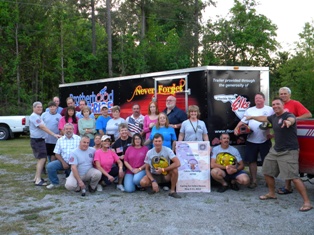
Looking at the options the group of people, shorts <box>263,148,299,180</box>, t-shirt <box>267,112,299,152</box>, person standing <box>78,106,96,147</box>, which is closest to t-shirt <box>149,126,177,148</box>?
the group of people

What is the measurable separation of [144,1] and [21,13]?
10.7 meters

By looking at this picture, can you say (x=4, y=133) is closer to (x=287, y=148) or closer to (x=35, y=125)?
(x=35, y=125)

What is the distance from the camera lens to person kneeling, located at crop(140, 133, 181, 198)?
274 inches

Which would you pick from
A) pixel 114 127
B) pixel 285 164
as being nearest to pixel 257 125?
pixel 285 164

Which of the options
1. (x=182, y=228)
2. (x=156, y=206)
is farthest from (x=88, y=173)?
(x=182, y=228)

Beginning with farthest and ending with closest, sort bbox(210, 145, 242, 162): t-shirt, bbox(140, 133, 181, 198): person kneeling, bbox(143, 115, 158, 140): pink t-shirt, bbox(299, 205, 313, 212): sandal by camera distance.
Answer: bbox(143, 115, 158, 140): pink t-shirt
bbox(210, 145, 242, 162): t-shirt
bbox(140, 133, 181, 198): person kneeling
bbox(299, 205, 313, 212): sandal

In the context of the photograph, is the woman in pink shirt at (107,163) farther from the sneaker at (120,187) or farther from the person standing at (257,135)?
the person standing at (257,135)

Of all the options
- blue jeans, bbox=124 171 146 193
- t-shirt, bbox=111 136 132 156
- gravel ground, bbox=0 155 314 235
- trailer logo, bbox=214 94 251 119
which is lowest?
gravel ground, bbox=0 155 314 235

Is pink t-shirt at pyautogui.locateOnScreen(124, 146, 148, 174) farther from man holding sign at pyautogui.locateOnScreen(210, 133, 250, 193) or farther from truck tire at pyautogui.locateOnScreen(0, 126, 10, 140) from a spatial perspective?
truck tire at pyautogui.locateOnScreen(0, 126, 10, 140)

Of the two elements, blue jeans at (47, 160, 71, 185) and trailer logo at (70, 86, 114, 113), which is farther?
trailer logo at (70, 86, 114, 113)

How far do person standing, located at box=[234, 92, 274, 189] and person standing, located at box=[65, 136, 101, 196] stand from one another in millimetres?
2732

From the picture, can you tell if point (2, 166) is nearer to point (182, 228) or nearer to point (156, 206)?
point (156, 206)

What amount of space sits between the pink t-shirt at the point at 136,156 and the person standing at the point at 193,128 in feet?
2.47

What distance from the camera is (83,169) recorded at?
24.1ft
